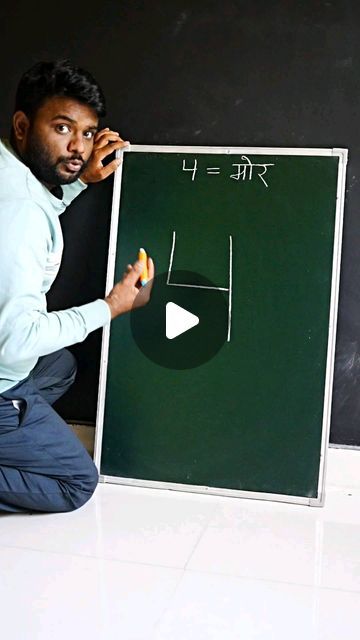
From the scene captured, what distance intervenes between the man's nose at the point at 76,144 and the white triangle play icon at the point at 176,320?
0.67 meters

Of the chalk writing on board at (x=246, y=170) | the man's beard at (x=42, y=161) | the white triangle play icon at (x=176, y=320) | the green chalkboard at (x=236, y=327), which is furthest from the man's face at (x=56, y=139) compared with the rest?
the white triangle play icon at (x=176, y=320)

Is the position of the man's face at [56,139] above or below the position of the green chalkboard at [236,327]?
above

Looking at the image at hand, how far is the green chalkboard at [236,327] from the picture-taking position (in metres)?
2.87

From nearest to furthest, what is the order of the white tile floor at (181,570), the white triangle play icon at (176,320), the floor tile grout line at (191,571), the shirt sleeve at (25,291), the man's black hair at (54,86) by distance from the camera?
the white tile floor at (181,570) < the floor tile grout line at (191,571) < the shirt sleeve at (25,291) < the man's black hair at (54,86) < the white triangle play icon at (176,320)

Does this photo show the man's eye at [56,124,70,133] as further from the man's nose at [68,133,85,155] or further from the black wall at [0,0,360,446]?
the black wall at [0,0,360,446]

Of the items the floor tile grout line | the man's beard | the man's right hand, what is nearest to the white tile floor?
the floor tile grout line

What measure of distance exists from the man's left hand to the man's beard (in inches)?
11.1

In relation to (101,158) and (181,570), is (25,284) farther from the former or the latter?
(181,570)

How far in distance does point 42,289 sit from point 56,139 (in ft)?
1.63

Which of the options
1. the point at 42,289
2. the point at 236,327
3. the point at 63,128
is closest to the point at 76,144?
the point at 63,128

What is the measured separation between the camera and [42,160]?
8.68 ft

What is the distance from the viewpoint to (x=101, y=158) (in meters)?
2.99

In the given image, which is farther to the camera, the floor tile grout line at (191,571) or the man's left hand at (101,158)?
the man's left hand at (101,158)

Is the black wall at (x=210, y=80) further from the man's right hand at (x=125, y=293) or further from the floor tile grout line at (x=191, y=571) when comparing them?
the floor tile grout line at (x=191, y=571)
